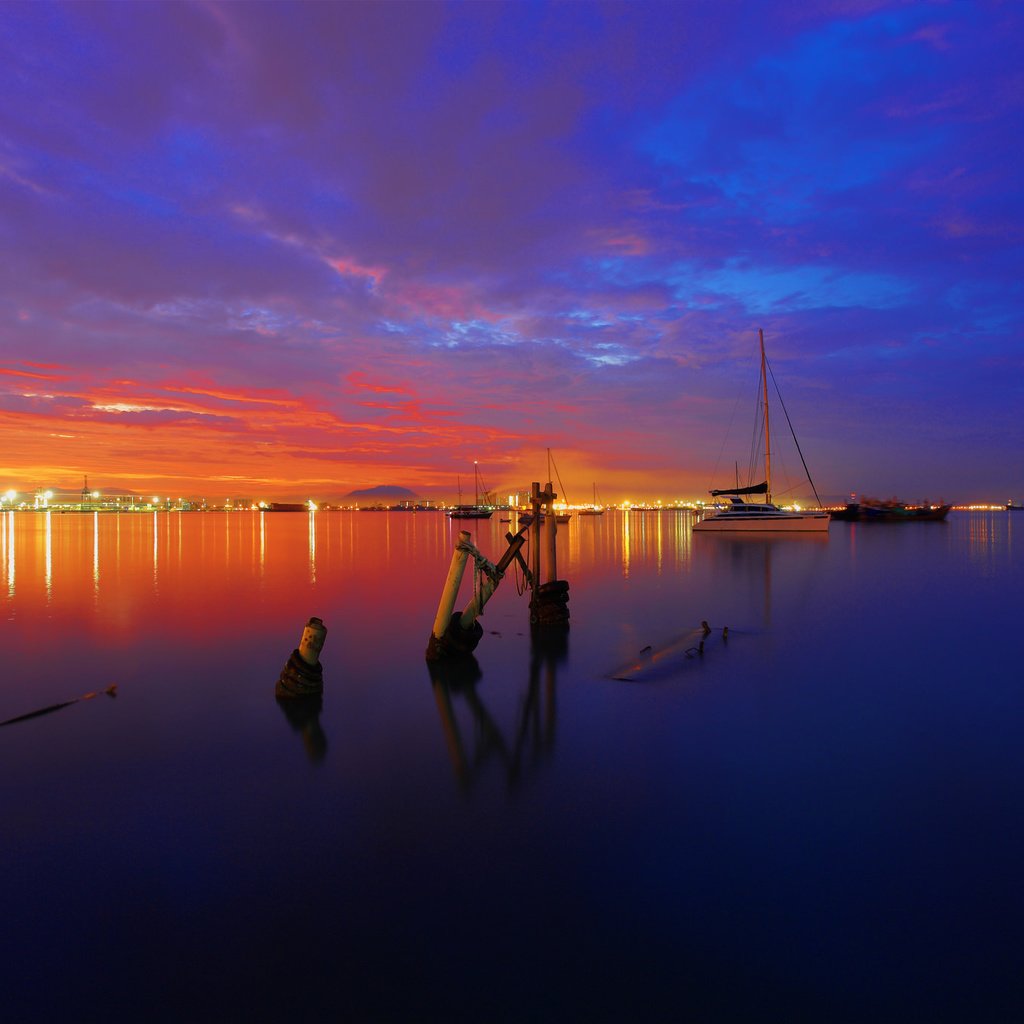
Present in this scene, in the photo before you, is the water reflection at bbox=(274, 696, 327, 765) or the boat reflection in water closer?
the water reflection at bbox=(274, 696, 327, 765)

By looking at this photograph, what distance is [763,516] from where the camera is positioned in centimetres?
7662

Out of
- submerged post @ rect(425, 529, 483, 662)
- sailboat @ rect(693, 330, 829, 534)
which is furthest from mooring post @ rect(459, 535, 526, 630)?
sailboat @ rect(693, 330, 829, 534)

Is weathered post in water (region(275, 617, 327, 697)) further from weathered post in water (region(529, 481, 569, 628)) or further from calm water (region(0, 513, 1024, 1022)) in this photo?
weathered post in water (region(529, 481, 569, 628))

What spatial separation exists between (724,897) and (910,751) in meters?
5.34

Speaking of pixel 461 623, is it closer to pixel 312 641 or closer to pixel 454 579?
pixel 454 579

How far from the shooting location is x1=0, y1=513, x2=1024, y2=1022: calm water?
5.05 metres

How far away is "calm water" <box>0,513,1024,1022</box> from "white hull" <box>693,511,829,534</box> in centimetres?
6017

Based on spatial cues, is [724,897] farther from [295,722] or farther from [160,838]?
[295,722]

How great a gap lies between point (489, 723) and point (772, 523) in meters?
69.9

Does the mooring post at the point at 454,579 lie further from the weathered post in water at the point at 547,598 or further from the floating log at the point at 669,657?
the weathered post in water at the point at 547,598

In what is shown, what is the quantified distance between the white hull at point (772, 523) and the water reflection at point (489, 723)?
64165 millimetres

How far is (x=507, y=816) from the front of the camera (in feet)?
25.3

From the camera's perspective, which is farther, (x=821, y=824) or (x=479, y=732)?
(x=479, y=732)

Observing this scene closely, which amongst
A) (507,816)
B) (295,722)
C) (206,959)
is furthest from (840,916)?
(295,722)
